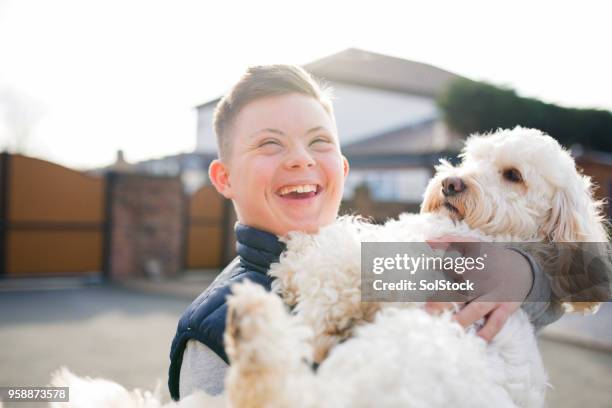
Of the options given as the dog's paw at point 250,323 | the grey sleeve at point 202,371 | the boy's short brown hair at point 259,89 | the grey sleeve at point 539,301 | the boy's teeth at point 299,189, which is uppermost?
the boy's short brown hair at point 259,89

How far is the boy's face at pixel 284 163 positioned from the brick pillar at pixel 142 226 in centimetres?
995

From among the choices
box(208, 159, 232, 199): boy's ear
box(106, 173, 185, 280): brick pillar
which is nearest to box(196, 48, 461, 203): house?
box(106, 173, 185, 280): brick pillar

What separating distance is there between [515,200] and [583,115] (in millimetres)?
18853

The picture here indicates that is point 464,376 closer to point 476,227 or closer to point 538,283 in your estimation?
point 538,283

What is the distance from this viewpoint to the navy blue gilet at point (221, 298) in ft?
4.13

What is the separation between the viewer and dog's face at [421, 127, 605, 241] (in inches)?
74.5

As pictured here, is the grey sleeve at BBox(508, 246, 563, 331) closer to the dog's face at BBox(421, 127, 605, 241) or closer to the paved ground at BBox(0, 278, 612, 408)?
the dog's face at BBox(421, 127, 605, 241)

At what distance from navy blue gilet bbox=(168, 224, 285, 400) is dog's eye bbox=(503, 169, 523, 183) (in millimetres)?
1123

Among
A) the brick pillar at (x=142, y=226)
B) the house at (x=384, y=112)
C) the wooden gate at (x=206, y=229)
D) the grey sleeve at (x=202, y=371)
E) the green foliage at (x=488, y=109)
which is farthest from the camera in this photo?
the house at (x=384, y=112)

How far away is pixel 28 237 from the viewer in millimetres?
10164

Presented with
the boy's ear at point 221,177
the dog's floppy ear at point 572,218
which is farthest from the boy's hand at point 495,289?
the boy's ear at point 221,177

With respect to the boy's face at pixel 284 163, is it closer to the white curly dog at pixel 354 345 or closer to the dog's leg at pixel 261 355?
the white curly dog at pixel 354 345

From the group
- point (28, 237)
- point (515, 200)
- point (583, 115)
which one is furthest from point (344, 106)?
point (515, 200)

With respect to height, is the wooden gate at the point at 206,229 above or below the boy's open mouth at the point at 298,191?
below
